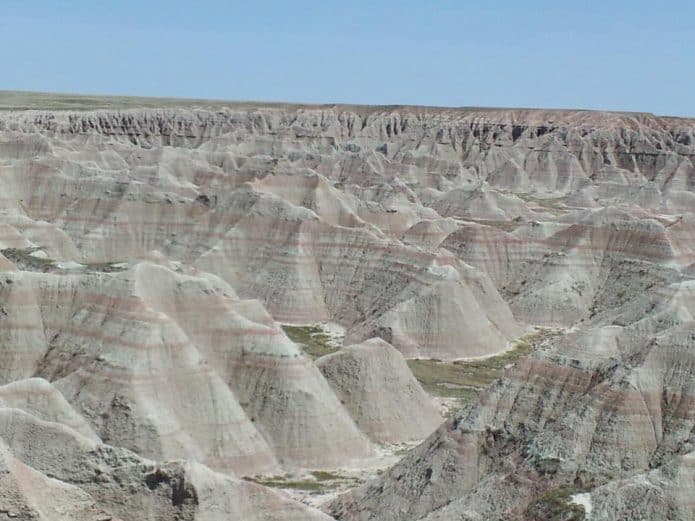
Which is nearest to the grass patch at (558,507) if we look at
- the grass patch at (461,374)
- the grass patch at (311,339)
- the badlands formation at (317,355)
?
the badlands formation at (317,355)

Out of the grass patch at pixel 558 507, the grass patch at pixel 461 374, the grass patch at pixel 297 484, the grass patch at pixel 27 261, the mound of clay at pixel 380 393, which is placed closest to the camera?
the grass patch at pixel 558 507

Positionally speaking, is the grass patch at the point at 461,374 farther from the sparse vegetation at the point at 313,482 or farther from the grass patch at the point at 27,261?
the grass patch at the point at 27,261

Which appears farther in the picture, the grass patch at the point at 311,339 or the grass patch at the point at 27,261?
the grass patch at the point at 311,339

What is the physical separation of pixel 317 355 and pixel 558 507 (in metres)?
28.9

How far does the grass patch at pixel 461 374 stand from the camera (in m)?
46.2

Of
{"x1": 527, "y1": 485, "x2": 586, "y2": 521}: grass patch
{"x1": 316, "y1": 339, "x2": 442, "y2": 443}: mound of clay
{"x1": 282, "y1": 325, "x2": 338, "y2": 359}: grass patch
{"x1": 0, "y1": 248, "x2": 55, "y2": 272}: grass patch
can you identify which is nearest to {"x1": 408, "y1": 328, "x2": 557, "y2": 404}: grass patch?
{"x1": 282, "y1": 325, "x2": 338, "y2": 359}: grass patch

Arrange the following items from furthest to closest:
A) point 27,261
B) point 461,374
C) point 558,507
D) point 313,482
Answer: point 461,374, point 27,261, point 313,482, point 558,507

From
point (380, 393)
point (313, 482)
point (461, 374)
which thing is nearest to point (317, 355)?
point (461, 374)

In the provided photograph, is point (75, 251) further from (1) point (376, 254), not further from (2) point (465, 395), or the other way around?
(2) point (465, 395)

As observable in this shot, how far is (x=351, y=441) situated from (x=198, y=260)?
102 feet

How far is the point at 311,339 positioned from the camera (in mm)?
55344

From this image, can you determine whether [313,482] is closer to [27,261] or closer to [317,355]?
[317,355]

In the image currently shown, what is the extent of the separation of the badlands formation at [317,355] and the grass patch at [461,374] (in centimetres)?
35

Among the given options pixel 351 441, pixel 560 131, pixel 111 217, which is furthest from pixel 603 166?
pixel 351 441
